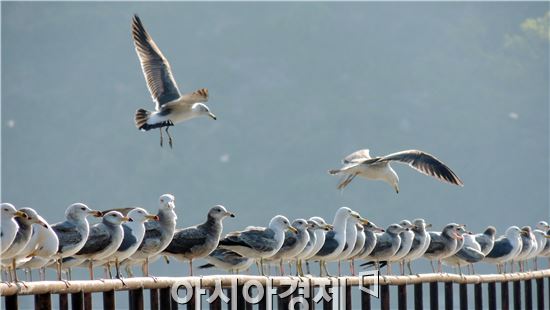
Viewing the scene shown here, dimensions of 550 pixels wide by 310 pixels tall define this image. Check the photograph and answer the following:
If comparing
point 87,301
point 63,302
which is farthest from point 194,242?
point 63,302

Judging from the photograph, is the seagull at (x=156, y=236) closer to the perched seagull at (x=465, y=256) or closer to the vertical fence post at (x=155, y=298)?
the vertical fence post at (x=155, y=298)

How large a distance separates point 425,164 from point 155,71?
12.7 ft

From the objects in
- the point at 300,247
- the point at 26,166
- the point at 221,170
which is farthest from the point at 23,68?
the point at 300,247

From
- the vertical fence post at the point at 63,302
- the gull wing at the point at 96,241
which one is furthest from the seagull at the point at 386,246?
the vertical fence post at the point at 63,302

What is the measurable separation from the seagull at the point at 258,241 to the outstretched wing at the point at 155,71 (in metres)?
3.53

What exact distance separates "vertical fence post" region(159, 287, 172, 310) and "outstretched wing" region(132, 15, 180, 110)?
5.58 m

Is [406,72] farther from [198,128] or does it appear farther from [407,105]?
[198,128]

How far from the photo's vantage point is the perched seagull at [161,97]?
20.6m

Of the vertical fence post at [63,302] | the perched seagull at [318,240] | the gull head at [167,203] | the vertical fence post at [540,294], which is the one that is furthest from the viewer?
the vertical fence post at [540,294]

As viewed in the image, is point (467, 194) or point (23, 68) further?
point (23, 68)

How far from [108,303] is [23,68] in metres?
87.2

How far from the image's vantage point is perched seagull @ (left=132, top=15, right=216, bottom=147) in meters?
20.6

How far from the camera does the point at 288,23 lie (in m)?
101

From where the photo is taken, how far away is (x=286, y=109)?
8988 cm
